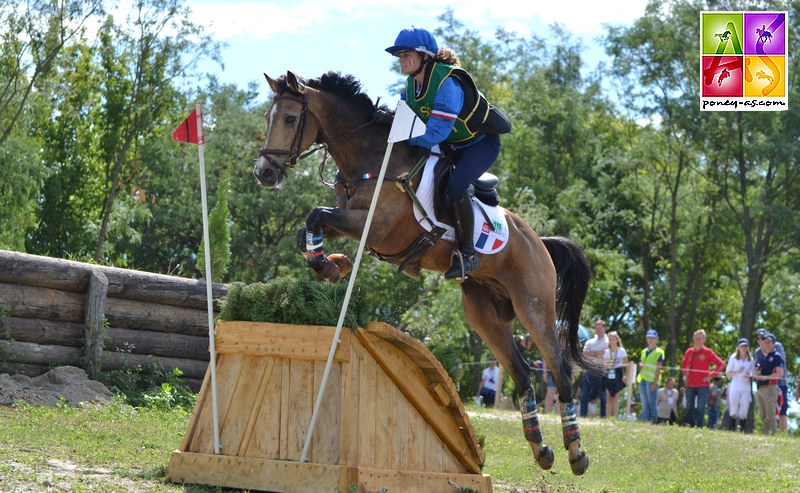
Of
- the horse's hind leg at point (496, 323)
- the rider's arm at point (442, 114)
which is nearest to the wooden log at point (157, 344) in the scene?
the horse's hind leg at point (496, 323)

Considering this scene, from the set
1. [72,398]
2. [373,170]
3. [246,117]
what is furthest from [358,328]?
[246,117]

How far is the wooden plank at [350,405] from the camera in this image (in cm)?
483

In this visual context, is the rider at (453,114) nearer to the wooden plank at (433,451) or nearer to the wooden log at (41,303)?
the wooden plank at (433,451)

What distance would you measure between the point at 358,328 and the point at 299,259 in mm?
23729

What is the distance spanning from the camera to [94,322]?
974 cm

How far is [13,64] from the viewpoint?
21.6 metres

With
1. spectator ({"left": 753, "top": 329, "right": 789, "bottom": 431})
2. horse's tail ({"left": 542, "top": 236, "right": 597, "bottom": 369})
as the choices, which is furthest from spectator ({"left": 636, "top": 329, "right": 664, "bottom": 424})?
horse's tail ({"left": 542, "top": 236, "right": 597, "bottom": 369})

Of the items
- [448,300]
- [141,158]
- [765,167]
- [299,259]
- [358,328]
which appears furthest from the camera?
[141,158]

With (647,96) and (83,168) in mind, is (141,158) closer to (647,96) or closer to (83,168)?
(83,168)

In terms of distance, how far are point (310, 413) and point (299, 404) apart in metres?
0.09

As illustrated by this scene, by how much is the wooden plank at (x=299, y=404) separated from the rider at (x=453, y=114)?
148cm

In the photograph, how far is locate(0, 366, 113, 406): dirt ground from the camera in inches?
336

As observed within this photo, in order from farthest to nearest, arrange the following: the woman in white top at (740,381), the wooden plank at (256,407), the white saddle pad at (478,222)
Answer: the woman in white top at (740,381) < the white saddle pad at (478,222) < the wooden plank at (256,407)

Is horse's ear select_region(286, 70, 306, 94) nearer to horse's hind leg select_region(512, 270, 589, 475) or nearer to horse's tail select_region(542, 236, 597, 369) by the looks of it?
horse's hind leg select_region(512, 270, 589, 475)
